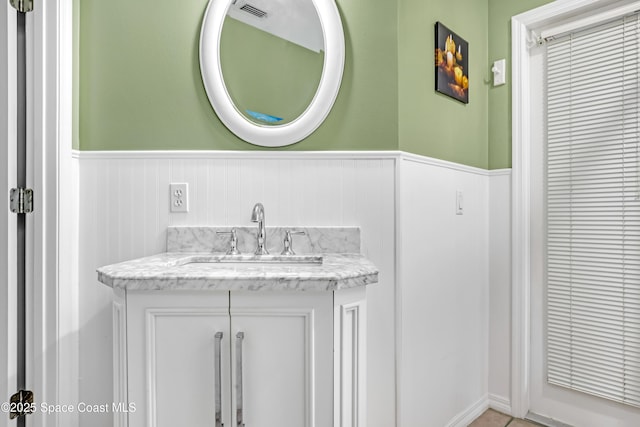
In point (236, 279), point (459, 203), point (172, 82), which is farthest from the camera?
point (459, 203)

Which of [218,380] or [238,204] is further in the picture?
[238,204]

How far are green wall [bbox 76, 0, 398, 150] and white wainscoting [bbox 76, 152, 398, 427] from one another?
0.24ft

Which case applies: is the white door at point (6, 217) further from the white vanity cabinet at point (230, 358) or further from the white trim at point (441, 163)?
the white trim at point (441, 163)

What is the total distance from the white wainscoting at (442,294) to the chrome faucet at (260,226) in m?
0.56

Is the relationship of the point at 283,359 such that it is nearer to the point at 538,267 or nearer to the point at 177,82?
the point at 177,82

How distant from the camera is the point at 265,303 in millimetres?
960

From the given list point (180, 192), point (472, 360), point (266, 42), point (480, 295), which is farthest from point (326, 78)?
point (472, 360)

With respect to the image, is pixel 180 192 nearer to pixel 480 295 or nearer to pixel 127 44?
pixel 127 44

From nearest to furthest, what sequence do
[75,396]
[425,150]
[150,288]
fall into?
[150,288] < [75,396] < [425,150]

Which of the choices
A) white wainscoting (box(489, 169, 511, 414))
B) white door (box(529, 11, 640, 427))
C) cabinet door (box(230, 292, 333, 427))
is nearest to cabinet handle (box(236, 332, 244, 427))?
cabinet door (box(230, 292, 333, 427))

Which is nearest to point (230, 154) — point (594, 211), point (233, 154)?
point (233, 154)

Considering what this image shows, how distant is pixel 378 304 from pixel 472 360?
2.70 ft

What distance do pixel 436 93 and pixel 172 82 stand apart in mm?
1182

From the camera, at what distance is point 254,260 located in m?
1.34
